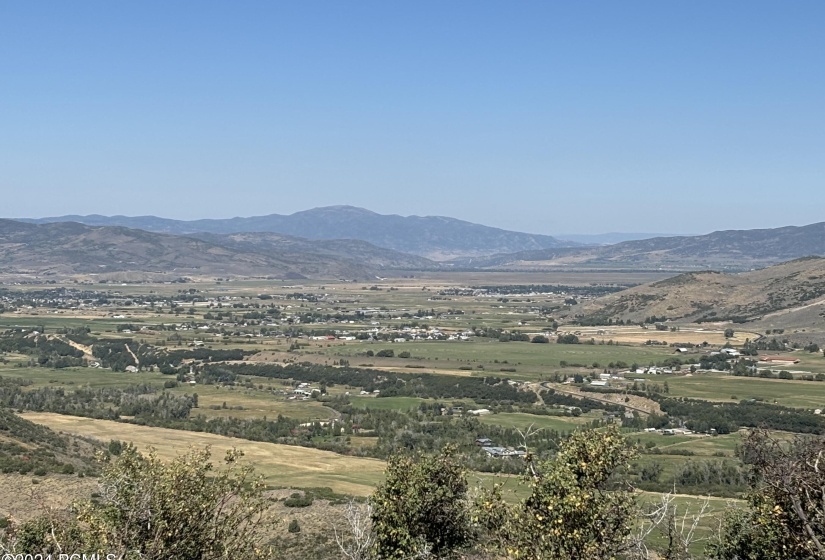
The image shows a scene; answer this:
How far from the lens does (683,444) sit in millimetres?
69625

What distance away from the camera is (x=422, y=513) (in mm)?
23062

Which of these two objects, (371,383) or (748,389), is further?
(371,383)

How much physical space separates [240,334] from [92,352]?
107 feet

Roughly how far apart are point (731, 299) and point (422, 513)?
586ft

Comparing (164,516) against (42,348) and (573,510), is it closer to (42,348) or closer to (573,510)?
(573,510)

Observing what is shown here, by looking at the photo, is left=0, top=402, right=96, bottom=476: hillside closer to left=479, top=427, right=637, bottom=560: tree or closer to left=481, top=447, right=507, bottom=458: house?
left=481, top=447, right=507, bottom=458: house

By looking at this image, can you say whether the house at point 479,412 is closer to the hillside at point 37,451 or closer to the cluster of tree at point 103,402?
the cluster of tree at point 103,402

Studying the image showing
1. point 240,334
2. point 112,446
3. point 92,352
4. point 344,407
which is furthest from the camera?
point 240,334

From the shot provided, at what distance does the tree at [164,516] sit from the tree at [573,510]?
593 centimetres

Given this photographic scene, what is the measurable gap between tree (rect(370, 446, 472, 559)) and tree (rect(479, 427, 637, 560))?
9.20 feet

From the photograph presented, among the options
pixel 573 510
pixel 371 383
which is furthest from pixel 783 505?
pixel 371 383

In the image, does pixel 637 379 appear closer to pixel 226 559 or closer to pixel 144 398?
pixel 144 398

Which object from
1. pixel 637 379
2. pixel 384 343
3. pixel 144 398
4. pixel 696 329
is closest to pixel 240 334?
pixel 384 343

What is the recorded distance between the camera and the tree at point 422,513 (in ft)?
73.8
